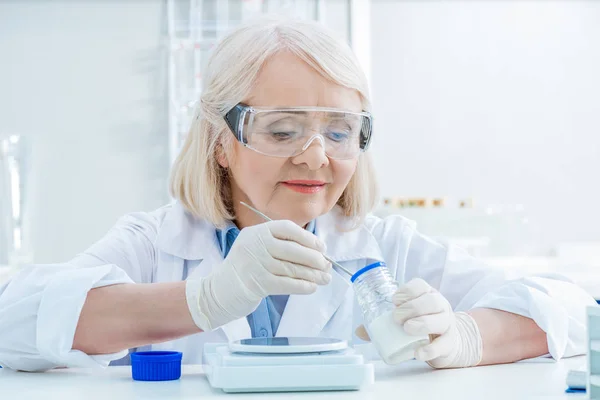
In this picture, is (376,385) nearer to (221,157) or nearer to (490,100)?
(221,157)

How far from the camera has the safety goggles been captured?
1548 mm

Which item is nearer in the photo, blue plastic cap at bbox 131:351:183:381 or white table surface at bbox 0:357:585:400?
white table surface at bbox 0:357:585:400

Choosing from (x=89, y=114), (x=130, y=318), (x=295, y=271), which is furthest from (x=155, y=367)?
(x=89, y=114)

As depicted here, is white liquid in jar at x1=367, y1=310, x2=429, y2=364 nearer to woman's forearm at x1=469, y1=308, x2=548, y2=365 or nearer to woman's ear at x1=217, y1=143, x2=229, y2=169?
woman's forearm at x1=469, y1=308, x2=548, y2=365

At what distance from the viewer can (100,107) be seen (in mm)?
3797

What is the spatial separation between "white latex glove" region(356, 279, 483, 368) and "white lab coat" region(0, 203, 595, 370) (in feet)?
0.54

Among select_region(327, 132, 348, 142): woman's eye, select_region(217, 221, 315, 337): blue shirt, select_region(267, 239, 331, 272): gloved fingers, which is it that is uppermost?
select_region(327, 132, 348, 142): woman's eye

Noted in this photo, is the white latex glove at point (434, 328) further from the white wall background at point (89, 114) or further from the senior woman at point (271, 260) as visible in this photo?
the white wall background at point (89, 114)

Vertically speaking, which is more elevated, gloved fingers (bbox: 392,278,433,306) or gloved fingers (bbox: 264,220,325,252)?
gloved fingers (bbox: 264,220,325,252)

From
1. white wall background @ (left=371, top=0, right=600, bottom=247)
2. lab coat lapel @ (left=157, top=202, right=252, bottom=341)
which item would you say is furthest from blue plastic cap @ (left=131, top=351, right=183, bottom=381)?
white wall background @ (left=371, top=0, right=600, bottom=247)

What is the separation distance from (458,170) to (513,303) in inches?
106

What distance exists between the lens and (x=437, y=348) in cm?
123

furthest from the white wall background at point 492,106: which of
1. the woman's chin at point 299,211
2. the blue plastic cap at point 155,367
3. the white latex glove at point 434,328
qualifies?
the blue plastic cap at point 155,367

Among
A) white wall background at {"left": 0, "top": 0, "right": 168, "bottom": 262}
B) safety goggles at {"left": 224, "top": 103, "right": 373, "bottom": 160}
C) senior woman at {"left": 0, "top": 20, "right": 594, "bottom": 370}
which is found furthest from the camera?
white wall background at {"left": 0, "top": 0, "right": 168, "bottom": 262}
